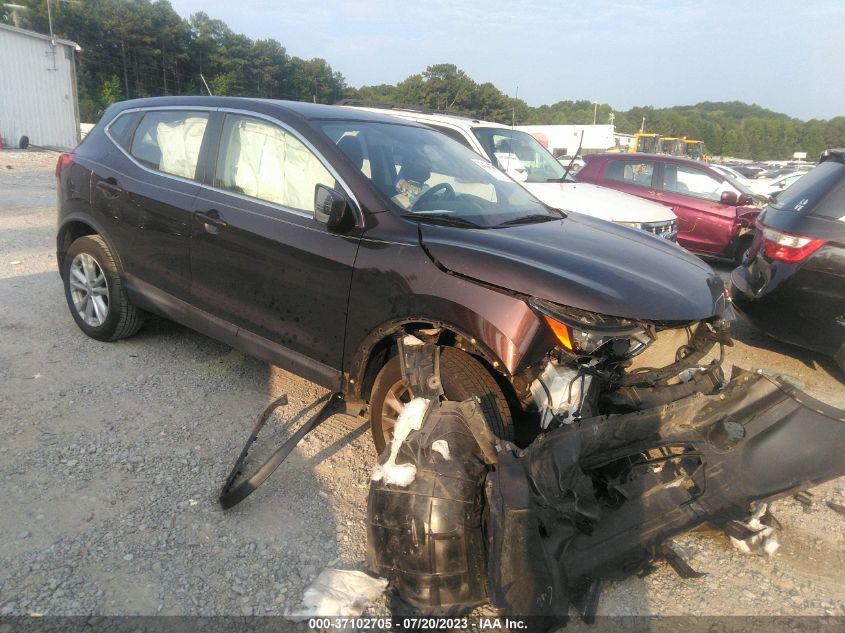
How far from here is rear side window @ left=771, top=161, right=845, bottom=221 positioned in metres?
4.35

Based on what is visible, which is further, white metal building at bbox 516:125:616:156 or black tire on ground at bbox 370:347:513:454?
white metal building at bbox 516:125:616:156

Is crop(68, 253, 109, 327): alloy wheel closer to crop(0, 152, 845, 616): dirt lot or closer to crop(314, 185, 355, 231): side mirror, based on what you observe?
crop(0, 152, 845, 616): dirt lot

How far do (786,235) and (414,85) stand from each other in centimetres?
5339

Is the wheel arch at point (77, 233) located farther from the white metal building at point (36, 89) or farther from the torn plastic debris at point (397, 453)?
the white metal building at point (36, 89)

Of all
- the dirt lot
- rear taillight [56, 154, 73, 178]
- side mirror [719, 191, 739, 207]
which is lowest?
the dirt lot

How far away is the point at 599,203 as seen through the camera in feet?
21.7

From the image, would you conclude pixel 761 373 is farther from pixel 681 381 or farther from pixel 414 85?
pixel 414 85

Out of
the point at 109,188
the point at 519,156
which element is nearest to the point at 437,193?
the point at 109,188

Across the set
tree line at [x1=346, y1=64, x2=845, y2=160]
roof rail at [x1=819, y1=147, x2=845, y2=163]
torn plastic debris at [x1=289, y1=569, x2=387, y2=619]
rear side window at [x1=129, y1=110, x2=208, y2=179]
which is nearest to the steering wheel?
rear side window at [x1=129, y1=110, x2=208, y2=179]

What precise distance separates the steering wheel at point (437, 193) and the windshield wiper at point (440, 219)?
9 cm

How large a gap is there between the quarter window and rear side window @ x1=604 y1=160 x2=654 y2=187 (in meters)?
7.20

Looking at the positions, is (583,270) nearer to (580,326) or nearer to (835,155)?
(580,326)

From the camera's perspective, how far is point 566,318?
2.50 metres

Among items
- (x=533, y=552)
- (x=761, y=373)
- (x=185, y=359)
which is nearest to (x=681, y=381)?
(x=761, y=373)
